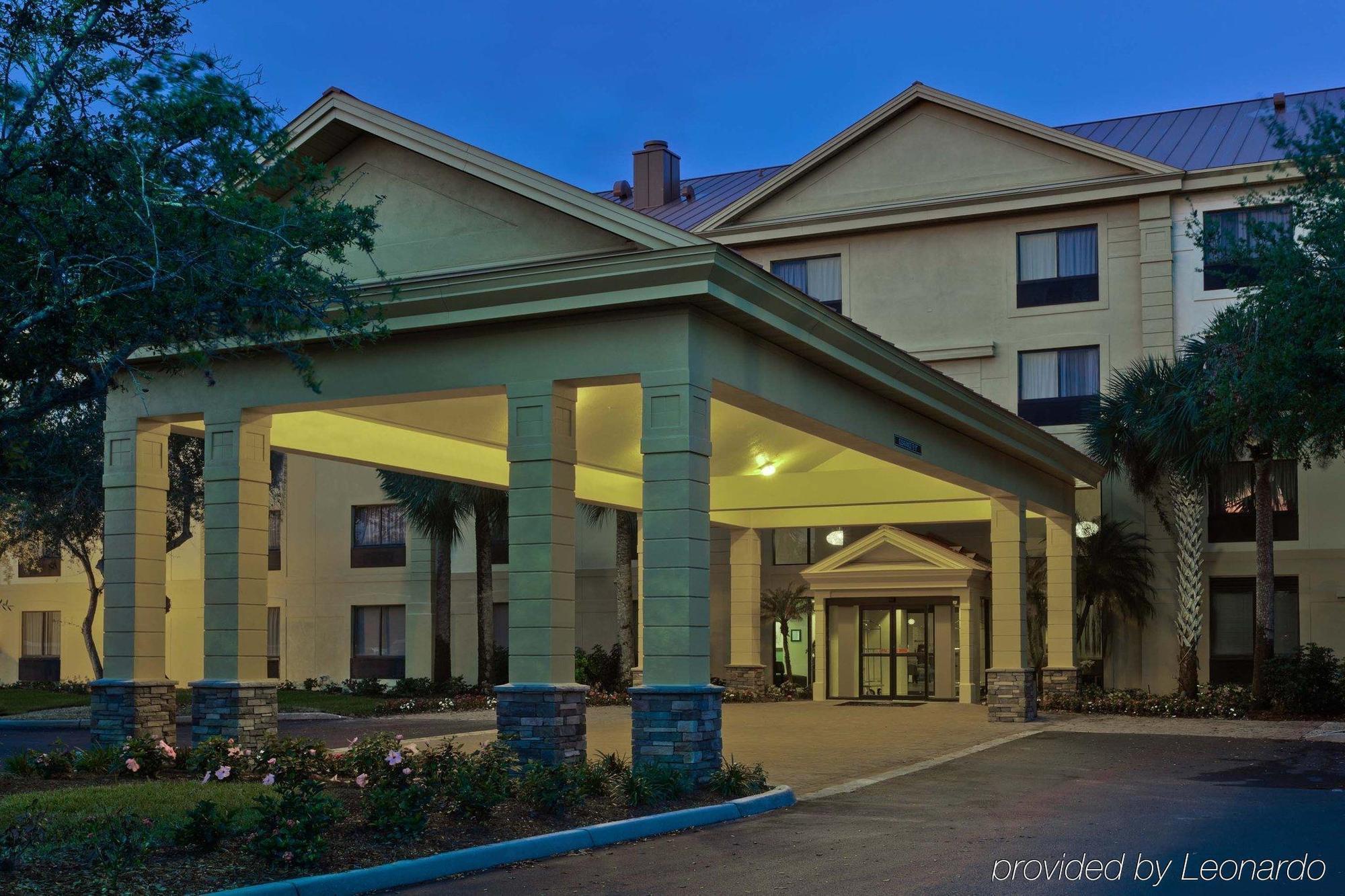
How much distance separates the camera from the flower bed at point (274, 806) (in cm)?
1026

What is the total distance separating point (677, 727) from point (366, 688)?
2599cm

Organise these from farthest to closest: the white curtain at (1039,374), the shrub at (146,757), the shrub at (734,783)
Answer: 1. the white curtain at (1039,374)
2. the shrub at (146,757)
3. the shrub at (734,783)

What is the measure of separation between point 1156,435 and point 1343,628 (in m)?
6.60

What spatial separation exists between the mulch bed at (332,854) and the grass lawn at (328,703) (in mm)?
19057

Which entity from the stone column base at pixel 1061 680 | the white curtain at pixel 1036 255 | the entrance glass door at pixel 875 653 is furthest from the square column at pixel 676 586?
the white curtain at pixel 1036 255

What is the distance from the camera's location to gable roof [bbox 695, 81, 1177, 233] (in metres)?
33.6

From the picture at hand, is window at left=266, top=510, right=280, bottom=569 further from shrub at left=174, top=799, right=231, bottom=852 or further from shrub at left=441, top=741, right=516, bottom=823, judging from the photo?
shrub at left=174, top=799, right=231, bottom=852

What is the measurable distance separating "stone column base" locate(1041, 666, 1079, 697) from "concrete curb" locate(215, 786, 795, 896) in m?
17.0

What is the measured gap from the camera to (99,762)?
16375 millimetres

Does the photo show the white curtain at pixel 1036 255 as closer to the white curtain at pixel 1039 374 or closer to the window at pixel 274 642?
the white curtain at pixel 1039 374

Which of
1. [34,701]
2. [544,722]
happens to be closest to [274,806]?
[544,722]

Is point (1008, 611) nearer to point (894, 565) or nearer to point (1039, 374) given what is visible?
point (894, 565)

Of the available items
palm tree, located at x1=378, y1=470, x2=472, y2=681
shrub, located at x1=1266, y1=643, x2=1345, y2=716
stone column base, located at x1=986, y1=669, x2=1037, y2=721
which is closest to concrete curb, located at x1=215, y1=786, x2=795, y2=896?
stone column base, located at x1=986, y1=669, x2=1037, y2=721

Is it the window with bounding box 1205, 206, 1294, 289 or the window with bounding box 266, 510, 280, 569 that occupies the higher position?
the window with bounding box 1205, 206, 1294, 289
